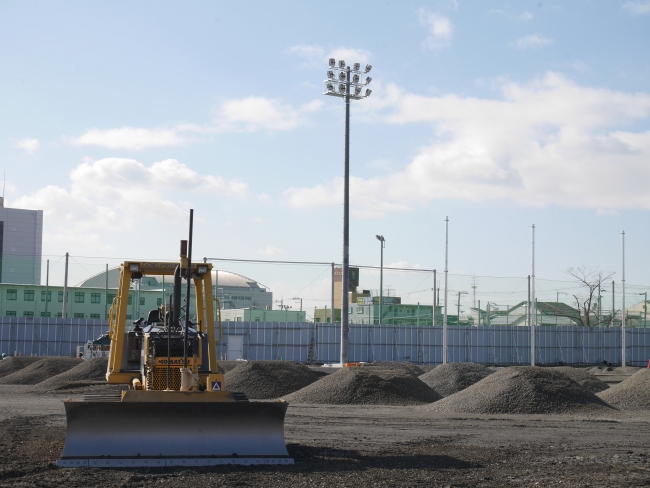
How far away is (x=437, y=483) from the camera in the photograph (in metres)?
Answer: 9.17

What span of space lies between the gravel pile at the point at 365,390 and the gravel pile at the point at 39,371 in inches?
502

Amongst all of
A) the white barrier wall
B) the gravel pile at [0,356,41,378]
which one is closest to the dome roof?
the white barrier wall

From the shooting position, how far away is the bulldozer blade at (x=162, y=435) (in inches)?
394

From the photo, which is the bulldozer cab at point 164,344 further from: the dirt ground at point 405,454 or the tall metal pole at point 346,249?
the tall metal pole at point 346,249

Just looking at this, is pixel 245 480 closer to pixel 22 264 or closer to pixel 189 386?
pixel 189 386

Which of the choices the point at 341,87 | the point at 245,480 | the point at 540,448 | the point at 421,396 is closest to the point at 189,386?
the point at 245,480

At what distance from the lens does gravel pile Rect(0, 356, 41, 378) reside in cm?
3250

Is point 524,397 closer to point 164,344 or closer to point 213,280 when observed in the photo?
point 164,344

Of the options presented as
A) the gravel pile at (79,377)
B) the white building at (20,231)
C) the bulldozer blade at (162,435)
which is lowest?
the gravel pile at (79,377)

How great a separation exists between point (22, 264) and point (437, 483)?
35.0 metres

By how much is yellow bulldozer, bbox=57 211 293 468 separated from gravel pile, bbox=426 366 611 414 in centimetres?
1067

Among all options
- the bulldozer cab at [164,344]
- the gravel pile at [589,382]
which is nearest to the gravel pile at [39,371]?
the gravel pile at [589,382]

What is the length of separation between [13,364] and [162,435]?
83.4 feet

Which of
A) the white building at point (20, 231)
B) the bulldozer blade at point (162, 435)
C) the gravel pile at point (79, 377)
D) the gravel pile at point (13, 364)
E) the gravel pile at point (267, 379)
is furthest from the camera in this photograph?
the white building at point (20, 231)
